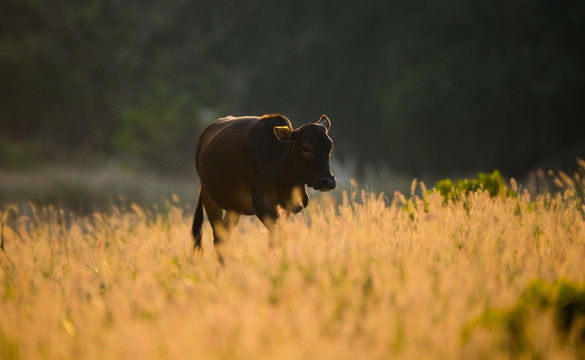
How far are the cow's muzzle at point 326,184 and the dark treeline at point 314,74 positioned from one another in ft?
62.7

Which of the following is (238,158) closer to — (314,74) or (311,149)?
(311,149)

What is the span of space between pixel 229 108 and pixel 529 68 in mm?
13332

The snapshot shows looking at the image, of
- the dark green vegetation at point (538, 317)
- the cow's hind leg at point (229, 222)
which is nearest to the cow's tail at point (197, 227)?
the cow's hind leg at point (229, 222)

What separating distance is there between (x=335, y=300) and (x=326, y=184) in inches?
88.7

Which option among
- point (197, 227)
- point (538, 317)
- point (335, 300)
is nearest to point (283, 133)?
point (197, 227)

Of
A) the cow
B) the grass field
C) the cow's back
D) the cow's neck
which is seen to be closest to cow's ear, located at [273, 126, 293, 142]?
the cow

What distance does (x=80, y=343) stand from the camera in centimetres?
419

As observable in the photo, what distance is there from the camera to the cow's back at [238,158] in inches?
282

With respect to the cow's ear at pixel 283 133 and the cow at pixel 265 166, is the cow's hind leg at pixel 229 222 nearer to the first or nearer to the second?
the cow at pixel 265 166

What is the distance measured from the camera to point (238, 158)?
7.39 metres

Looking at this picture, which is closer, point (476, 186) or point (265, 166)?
point (265, 166)

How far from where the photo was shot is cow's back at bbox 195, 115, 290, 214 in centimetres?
717

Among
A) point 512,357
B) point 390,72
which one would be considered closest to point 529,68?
point 390,72

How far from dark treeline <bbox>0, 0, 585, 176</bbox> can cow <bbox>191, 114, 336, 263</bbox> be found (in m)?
18.7
